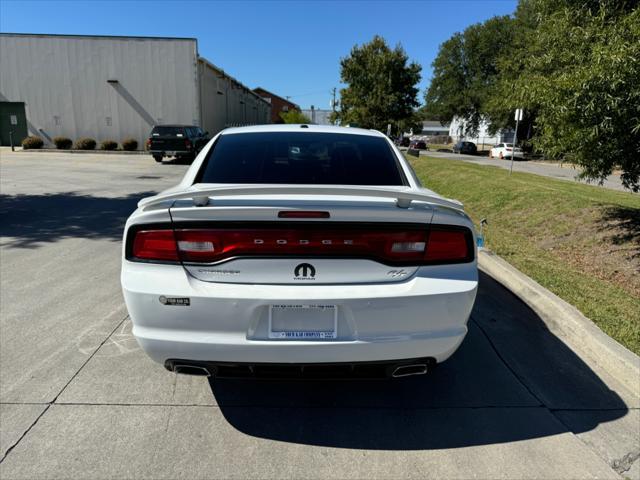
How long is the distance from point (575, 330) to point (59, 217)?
28.1 feet

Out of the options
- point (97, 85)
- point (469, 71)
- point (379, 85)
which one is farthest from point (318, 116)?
point (97, 85)

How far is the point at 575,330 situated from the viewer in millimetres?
3879

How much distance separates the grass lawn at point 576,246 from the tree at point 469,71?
4400cm

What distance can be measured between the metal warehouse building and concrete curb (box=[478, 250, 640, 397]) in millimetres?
28559

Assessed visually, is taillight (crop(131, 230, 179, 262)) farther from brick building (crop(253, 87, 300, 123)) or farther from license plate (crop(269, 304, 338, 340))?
brick building (crop(253, 87, 300, 123))

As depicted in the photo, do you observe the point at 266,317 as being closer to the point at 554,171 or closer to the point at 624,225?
the point at 624,225

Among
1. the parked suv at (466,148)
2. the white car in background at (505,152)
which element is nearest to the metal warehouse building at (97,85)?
the white car in background at (505,152)

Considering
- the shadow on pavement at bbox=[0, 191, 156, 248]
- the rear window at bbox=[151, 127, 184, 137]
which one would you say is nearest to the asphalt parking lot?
the shadow on pavement at bbox=[0, 191, 156, 248]

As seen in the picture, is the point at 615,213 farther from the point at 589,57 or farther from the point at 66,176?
the point at 66,176

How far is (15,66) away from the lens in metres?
30.1

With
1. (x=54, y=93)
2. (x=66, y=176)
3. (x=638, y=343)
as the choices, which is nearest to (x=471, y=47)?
(x=54, y=93)

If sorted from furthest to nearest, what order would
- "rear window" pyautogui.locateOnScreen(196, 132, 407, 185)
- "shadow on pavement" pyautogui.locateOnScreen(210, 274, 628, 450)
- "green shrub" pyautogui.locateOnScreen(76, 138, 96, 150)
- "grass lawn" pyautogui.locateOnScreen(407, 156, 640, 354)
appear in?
1. "green shrub" pyautogui.locateOnScreen(76, 138, 96, 150)
2. "grass lawn" pyautogui.locateOnScreen(407, 156, 640, 354)
3. "rear window" pyautogui.locateOnScreen(196, 132, 407, 185)
4. "shadow on pavement" pyautogui.locateOnScreen(210, 274, 628, 450)

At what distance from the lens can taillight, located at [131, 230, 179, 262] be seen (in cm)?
245

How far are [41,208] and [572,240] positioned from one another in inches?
386
